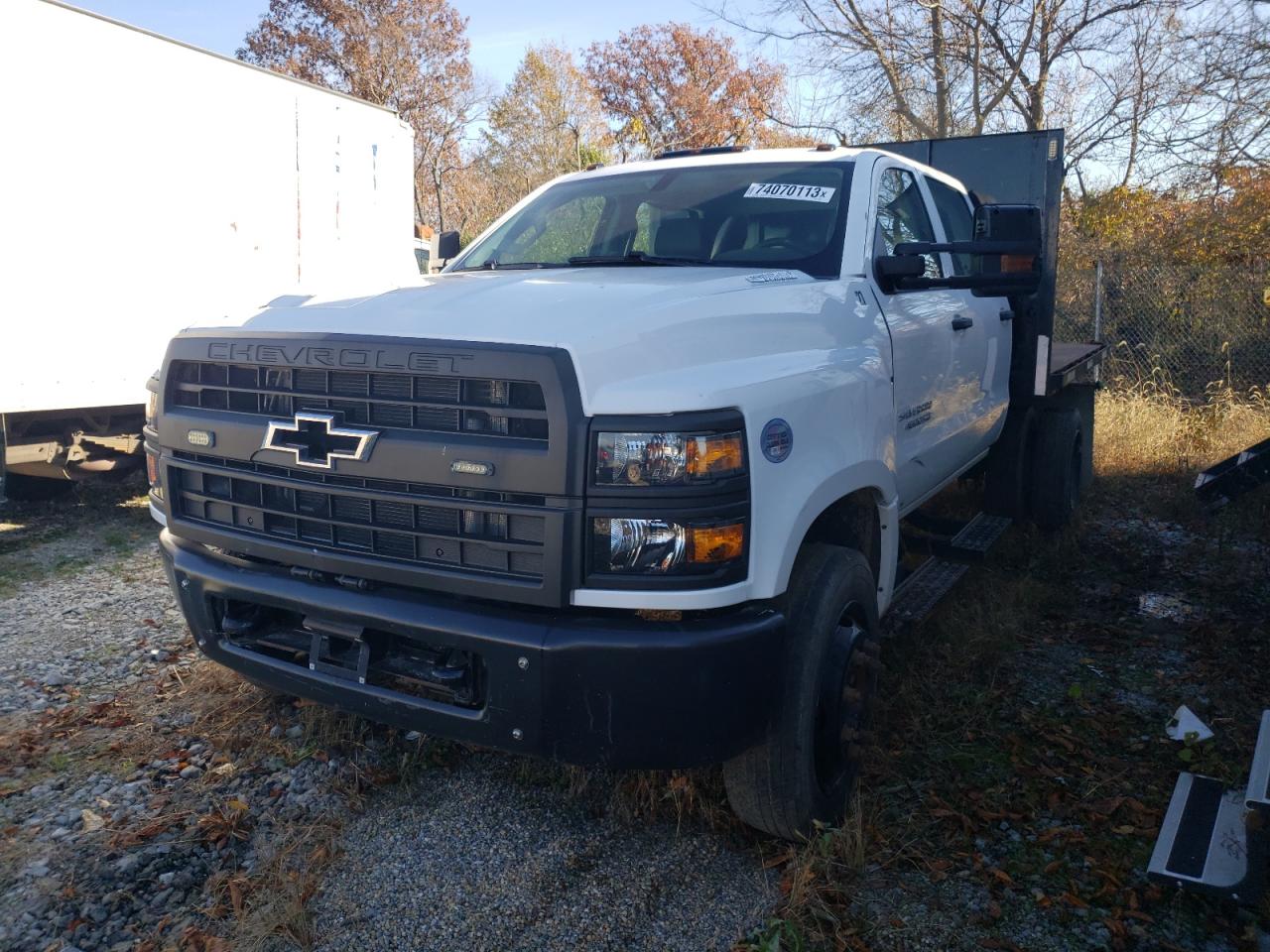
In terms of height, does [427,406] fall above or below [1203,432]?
above

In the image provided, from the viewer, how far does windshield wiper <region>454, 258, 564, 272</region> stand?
4.00 metres

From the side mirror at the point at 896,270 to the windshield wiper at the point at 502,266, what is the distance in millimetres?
1226

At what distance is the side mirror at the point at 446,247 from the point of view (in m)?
4.79

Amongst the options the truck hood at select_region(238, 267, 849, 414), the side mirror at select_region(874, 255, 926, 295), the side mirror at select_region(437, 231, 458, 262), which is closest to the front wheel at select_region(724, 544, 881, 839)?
the truck hood at select_region(238, 267, 849, 414)

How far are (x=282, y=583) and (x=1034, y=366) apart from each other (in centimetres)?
461

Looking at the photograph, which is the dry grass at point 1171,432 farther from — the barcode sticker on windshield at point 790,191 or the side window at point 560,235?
the side window at point 560,235

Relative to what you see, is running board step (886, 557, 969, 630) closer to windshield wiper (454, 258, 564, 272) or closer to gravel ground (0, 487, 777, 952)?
gravel ground (0, 487, 777, 952)

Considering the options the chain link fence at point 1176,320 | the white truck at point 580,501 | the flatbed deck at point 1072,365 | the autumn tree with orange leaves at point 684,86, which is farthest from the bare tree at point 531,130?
the white truck at point 580,501

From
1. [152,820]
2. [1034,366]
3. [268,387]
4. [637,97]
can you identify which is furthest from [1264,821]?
[637,97]

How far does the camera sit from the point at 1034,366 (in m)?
5.84

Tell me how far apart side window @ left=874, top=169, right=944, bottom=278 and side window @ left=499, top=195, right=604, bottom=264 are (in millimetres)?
1173

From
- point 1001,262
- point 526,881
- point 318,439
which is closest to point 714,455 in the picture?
point 318,439

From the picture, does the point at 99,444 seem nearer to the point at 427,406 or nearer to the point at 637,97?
the point at 427,406

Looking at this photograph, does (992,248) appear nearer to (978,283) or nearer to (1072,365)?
(978,283)
